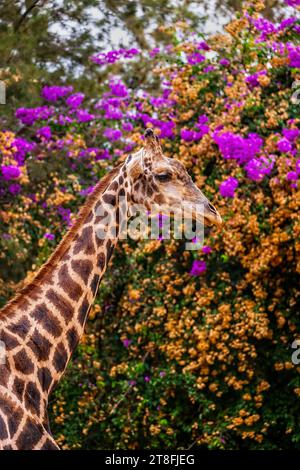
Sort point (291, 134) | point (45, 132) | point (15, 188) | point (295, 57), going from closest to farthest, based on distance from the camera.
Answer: point (291, 134)
point (295, 57)
point (15, 188)
point (45, 132)

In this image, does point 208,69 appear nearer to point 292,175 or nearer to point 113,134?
point 113,134

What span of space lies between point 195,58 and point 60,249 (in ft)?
14.0

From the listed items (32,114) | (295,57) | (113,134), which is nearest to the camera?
(295,57)

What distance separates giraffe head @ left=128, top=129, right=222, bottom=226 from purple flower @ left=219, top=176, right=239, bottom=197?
7.95 feet

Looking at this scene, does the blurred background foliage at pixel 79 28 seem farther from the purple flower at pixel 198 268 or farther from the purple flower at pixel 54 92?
the purple flower at pixel 198 268

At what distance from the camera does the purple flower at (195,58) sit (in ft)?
28.8

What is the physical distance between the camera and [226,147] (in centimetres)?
780

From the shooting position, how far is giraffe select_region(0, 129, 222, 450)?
4367 mm

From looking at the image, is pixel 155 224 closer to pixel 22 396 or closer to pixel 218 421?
pixel 218 421

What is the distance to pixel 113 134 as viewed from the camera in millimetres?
9820

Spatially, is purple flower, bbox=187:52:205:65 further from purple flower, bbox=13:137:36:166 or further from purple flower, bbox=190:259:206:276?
purple flower, bbox=13:137:36:166

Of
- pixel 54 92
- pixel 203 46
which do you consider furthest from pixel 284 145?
pixel 54 92

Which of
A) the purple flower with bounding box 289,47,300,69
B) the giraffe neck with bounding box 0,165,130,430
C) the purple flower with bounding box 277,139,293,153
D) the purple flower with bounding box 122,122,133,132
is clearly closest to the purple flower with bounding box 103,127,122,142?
the purple flower with bounding box 122,122,133,132

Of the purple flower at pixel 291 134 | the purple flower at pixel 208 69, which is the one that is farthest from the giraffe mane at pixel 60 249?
the purple flower at pixel 208 69
